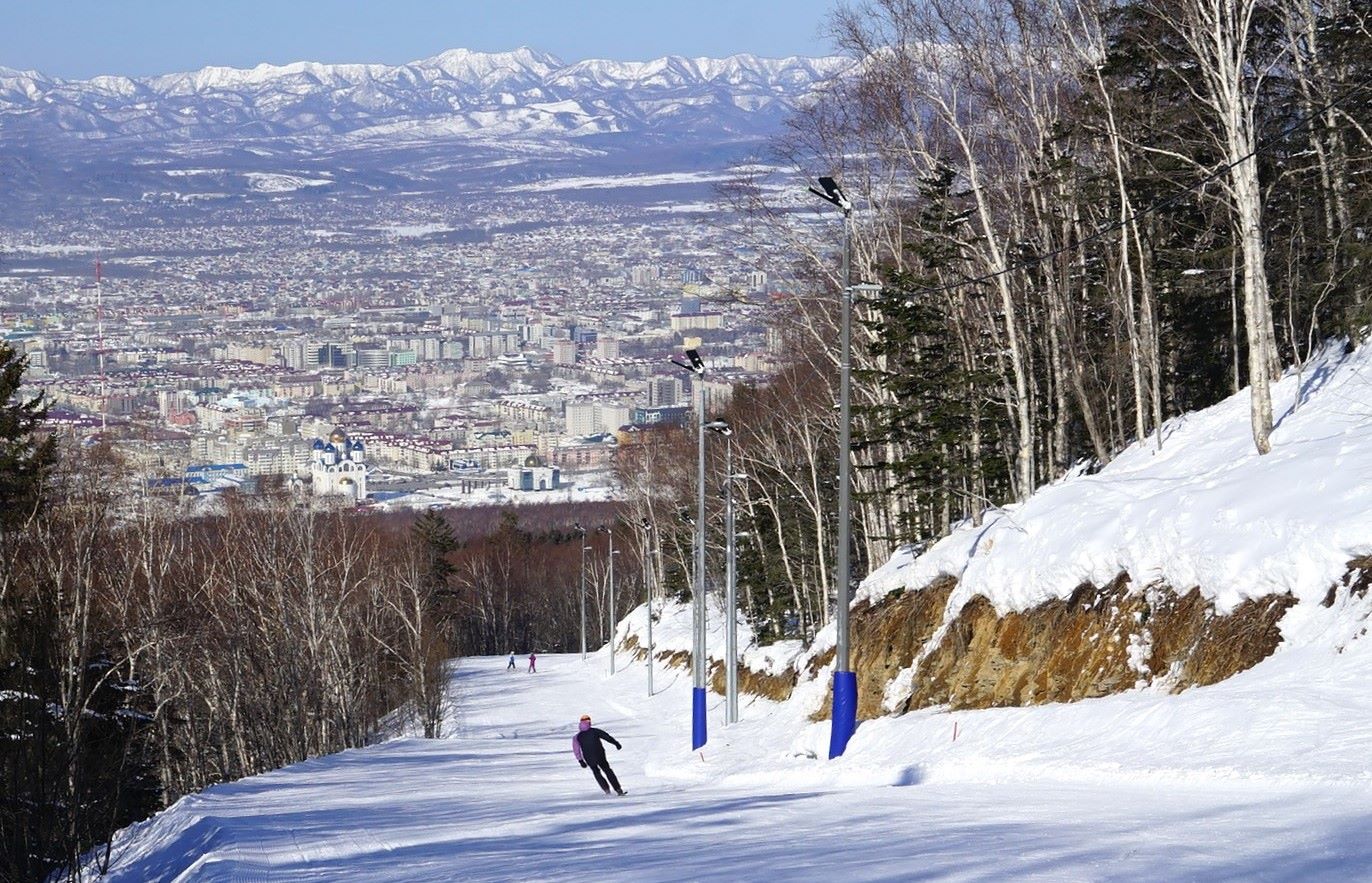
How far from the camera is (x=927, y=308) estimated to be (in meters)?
37.2

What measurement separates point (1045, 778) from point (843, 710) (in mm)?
4994

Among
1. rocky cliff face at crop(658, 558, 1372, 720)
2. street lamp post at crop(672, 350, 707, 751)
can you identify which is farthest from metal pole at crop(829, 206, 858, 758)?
street lamp post at crop(672, 350, 707, 751)

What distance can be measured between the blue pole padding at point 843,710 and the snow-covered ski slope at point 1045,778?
372 mm

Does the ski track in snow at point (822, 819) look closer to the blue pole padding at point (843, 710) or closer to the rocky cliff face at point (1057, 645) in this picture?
the blue pole padding at point (843, 710)

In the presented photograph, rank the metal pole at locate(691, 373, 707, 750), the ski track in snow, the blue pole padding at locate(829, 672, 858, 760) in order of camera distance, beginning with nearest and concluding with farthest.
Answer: the ski track in snow → the blue pole padding at locate(829, 672, 858, 760) → the metal pole at locate(691, 373, 707, 750)

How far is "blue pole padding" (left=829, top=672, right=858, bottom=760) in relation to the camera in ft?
70.2

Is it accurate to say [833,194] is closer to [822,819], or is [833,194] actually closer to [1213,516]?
[1213,516]

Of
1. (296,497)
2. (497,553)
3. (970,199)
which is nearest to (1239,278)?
(970,199)

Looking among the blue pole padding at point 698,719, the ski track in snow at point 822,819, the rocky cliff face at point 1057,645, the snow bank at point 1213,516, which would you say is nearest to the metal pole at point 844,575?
the ski track in snow at point 822,819

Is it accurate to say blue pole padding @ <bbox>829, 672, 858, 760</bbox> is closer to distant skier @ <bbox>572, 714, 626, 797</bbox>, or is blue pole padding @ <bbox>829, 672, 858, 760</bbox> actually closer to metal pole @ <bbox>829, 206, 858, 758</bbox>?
metal pole @ <bbox>829, 206, 858, 758</bbox>

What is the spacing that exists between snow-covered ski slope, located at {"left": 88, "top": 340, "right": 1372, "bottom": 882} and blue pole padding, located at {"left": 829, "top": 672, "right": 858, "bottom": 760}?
372 mm

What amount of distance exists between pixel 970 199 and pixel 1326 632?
2570 centimetres

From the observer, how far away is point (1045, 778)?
16.7 meters

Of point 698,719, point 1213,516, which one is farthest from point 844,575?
point 698,719
